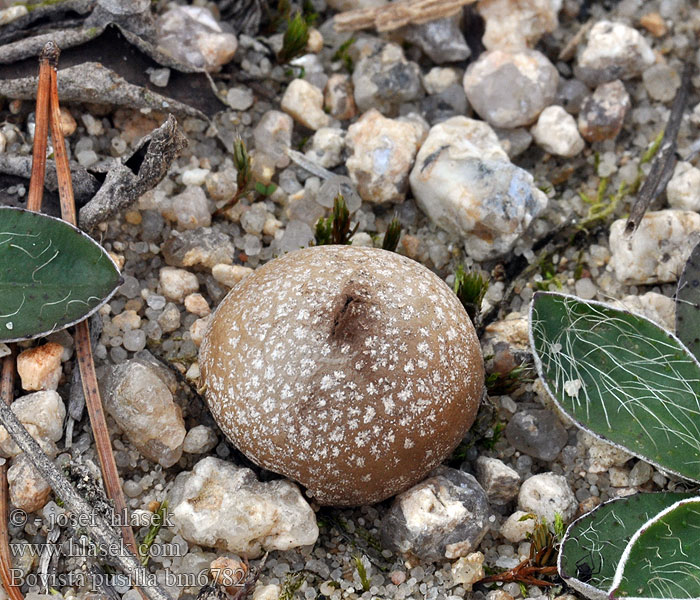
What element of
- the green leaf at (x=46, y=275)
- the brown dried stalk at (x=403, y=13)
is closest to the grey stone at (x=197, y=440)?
the green leaf at (x=46, y=275)

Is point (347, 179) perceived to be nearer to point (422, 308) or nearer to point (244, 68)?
point (244, 68)

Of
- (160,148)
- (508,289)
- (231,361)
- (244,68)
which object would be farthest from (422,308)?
(244,68)

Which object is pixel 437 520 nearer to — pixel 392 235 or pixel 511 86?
pixel 392 235

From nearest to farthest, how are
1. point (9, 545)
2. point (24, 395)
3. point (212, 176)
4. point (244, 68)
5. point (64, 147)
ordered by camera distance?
point (9, 545)
point (24, 395)
point (64, 147)
point (212, 176)
point (244, 68)

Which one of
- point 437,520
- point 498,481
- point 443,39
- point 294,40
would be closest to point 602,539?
point 498,481

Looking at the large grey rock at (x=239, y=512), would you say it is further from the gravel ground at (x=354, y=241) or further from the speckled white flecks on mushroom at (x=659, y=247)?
the speckled white flecks on mushroom at (x=659, y=247)

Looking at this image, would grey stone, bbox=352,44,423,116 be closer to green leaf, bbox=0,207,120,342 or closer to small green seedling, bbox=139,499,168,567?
green leaf, bbox=0,207,120,342
